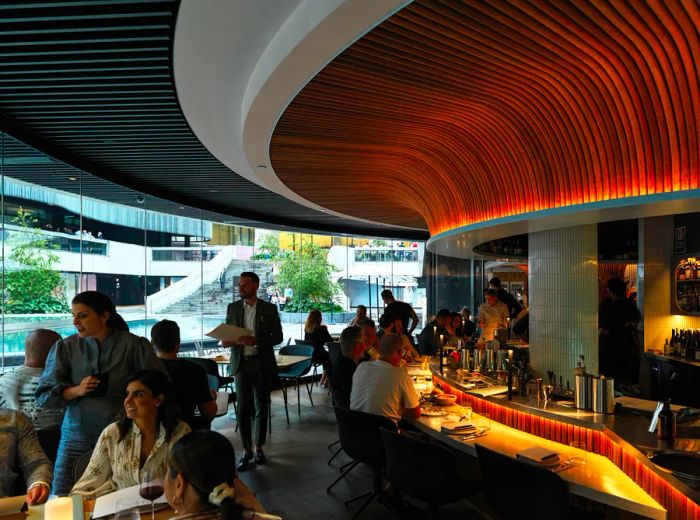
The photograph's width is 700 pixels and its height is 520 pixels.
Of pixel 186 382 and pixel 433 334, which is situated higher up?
pixel 186 382

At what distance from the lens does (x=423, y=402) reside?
495 centimetres

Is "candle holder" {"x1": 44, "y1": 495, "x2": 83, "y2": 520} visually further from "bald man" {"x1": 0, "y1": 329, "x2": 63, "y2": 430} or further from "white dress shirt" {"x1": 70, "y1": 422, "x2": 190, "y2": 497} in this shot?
"bald man" {"x1": 0, "y1": 329, "x2": 63, "y2": 430}

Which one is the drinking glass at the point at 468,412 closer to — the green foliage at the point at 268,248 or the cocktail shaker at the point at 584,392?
the cocktail shaker at the point at 584,392

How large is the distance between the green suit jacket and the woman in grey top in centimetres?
221

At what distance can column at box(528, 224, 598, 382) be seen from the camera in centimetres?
465

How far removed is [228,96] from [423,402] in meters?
3.27

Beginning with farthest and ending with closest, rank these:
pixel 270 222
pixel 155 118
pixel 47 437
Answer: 1. pixel 270 222
2. pixel 155 118
3. pixel 47 437

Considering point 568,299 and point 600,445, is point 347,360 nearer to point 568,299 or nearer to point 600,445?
point 568,299

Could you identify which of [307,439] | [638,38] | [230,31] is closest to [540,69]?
[638,38]

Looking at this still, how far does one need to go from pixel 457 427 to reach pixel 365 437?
0.73m

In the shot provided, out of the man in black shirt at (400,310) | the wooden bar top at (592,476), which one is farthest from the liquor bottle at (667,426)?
the man in black shirt at (400,310)

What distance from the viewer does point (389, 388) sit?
4.31m

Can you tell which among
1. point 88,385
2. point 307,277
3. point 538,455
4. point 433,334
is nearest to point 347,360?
point 538,455

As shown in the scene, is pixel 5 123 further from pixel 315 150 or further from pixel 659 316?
pixel 659 316
